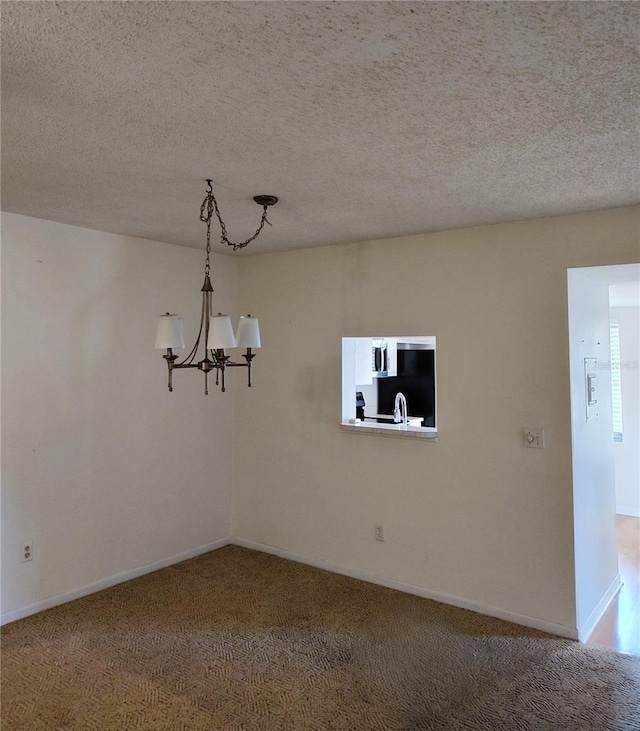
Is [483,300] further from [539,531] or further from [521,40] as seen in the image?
[521,40]

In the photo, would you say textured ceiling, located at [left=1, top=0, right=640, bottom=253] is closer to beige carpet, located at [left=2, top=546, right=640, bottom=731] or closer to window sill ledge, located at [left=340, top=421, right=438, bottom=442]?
window sill ledge, located at [left=340, top=421, right=438, bottom=442]

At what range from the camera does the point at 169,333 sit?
2.47 meters

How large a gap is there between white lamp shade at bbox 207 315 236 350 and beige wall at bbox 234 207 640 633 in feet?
5.43

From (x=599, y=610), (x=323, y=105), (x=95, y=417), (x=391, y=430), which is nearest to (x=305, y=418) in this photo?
(x=391, y=430)

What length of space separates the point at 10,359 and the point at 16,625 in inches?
62.2

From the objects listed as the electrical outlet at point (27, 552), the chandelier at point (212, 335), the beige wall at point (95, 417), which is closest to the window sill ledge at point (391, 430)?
the beige wall at point (95, 417)

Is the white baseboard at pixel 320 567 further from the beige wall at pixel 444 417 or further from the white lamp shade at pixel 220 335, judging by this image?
the white lamp shade at pixel 220 335

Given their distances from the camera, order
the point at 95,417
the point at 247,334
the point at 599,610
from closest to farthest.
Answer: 1. the point at 247,334
2. the point at 599,610
3. the point at 95,417

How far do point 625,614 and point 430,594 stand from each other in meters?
1.23

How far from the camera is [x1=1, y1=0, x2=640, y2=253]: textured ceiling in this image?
4.29 feet

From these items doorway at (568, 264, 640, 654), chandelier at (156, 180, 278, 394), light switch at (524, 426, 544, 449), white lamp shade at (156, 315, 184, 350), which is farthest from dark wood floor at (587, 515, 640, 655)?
white lamp shade at (156, 315, 184, 350)

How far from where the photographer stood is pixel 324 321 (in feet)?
13.4

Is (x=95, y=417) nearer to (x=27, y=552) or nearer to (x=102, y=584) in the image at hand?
(x=27, y=552)

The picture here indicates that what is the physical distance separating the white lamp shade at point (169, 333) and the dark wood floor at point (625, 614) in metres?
2.81
